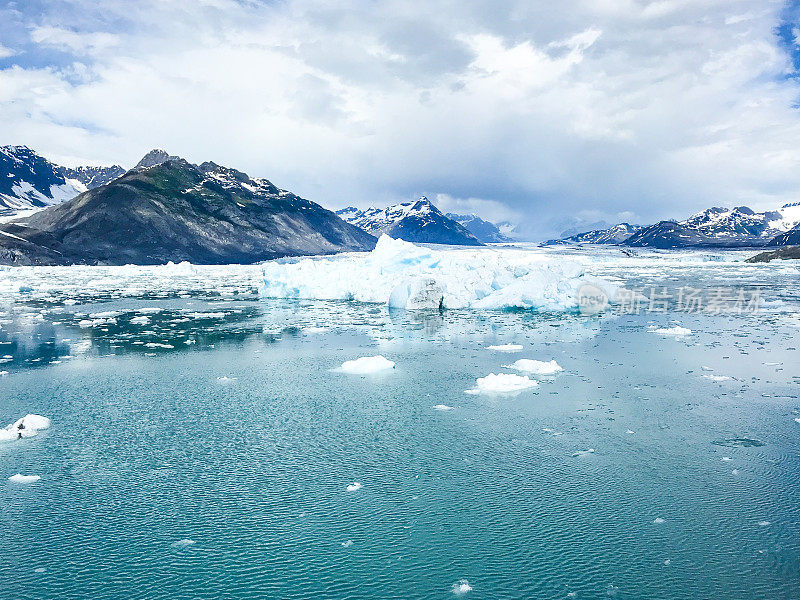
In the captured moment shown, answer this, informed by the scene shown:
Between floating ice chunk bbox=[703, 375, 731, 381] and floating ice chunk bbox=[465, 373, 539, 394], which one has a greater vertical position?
floating ice chunk bbox=[703, 375, 731, 381]

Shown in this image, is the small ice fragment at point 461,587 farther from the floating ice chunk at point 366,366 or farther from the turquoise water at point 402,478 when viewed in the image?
the floating ice chunk at point 366,366

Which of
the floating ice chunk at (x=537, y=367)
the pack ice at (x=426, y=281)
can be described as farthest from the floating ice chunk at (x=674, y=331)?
the floating ice chunk at (x=537, y=367)

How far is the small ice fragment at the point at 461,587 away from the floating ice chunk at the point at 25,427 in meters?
9.44

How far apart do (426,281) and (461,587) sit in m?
26.0

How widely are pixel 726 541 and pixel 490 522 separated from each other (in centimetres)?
307

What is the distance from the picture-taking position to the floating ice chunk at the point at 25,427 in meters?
11.4

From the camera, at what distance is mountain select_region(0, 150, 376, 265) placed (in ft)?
358

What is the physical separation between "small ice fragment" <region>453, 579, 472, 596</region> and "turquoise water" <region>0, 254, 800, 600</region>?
2.8 inches

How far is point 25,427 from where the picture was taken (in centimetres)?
1166

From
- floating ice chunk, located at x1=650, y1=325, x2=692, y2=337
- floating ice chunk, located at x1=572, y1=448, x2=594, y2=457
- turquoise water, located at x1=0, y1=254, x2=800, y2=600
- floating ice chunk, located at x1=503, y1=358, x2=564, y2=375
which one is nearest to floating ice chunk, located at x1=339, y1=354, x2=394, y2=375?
turquoise water, located at x1=0, y1=254, x2=800, y2=600

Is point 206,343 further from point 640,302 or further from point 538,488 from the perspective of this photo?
point 640,302

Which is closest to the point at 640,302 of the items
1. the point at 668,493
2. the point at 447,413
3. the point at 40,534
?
the point at 447,413

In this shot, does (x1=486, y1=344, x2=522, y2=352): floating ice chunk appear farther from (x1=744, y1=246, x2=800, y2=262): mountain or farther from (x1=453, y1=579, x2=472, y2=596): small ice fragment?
(x1=744, y1=246, x2=800, y2=262): mountain

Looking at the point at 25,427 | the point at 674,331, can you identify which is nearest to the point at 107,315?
the point at 25,427
